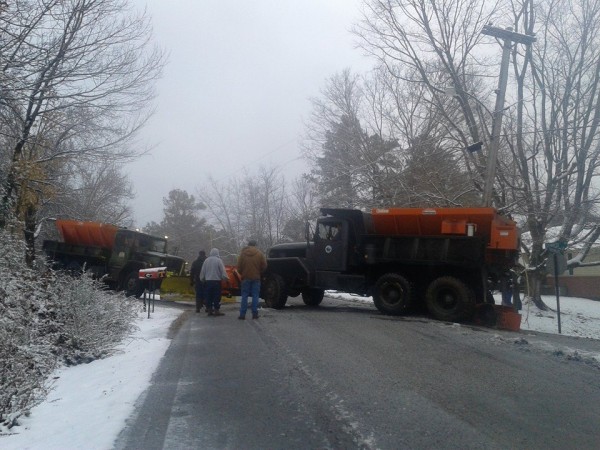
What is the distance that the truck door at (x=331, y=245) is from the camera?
658 inches

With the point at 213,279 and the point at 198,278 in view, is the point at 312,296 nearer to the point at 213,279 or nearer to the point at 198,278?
the point at 198,278

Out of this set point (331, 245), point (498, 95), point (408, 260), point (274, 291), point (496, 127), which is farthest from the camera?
point (498, 95)

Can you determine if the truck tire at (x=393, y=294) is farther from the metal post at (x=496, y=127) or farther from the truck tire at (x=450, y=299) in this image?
the metal post at (x=496, y=127)

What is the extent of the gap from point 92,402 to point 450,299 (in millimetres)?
10042

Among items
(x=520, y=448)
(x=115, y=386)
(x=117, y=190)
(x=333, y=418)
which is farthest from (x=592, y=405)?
(x=117, y=190)

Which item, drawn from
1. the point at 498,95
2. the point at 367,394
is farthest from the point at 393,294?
the point at 367,394

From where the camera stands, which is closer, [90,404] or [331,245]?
[90,404]

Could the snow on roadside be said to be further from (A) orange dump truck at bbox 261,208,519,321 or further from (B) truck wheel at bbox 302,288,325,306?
(B) truck wheel at bbox 302,288,325,306

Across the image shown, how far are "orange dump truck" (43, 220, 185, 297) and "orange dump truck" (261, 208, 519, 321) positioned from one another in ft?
27.4

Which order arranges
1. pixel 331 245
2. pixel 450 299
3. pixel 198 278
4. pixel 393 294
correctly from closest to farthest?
1. pixel 450 299
2. pixel 393 294
3. pixel 331 245
4. pixel 198 278

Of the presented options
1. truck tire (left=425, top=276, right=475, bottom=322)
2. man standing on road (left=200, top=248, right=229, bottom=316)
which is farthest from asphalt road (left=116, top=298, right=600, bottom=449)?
man standing on road (left=200, top=248, right=229, bottom=316)

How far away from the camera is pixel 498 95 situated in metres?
19.8

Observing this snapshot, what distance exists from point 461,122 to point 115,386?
20.3m

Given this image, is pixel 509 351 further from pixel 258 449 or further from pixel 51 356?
pixel 51 356
